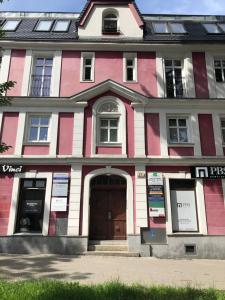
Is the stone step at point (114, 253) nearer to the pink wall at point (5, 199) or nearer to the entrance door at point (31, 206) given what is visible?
the entrance door at point (31, 206)

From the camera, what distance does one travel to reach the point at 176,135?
555 inches

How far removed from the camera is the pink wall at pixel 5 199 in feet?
40.8

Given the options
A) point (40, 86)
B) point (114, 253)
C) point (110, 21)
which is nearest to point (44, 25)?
point (110, 21)

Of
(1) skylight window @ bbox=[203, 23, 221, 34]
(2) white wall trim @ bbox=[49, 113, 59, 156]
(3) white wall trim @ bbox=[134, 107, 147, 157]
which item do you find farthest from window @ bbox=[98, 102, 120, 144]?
(1) skylight window @ bbox=[203, 23, 221, 34]

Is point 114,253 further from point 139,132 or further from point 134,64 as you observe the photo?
point 134,64

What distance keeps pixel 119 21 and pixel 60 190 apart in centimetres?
978

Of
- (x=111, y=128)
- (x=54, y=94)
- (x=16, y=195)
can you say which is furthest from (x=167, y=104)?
(x=16, y=195)

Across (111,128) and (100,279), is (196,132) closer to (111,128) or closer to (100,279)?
(111,128)

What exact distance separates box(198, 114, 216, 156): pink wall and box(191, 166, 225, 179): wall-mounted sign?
723mm

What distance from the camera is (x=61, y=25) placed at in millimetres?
17453

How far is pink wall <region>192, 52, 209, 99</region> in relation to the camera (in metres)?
14.6

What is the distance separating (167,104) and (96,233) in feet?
22.2

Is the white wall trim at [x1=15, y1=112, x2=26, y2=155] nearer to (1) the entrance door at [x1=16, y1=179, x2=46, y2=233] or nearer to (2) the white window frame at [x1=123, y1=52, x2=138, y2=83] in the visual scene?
(1) the entrance door at [x1=16, y1=179, x2=46, y2=233]

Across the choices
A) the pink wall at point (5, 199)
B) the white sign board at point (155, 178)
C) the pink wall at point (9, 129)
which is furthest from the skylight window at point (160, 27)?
the pink wall at point (5, 199)
